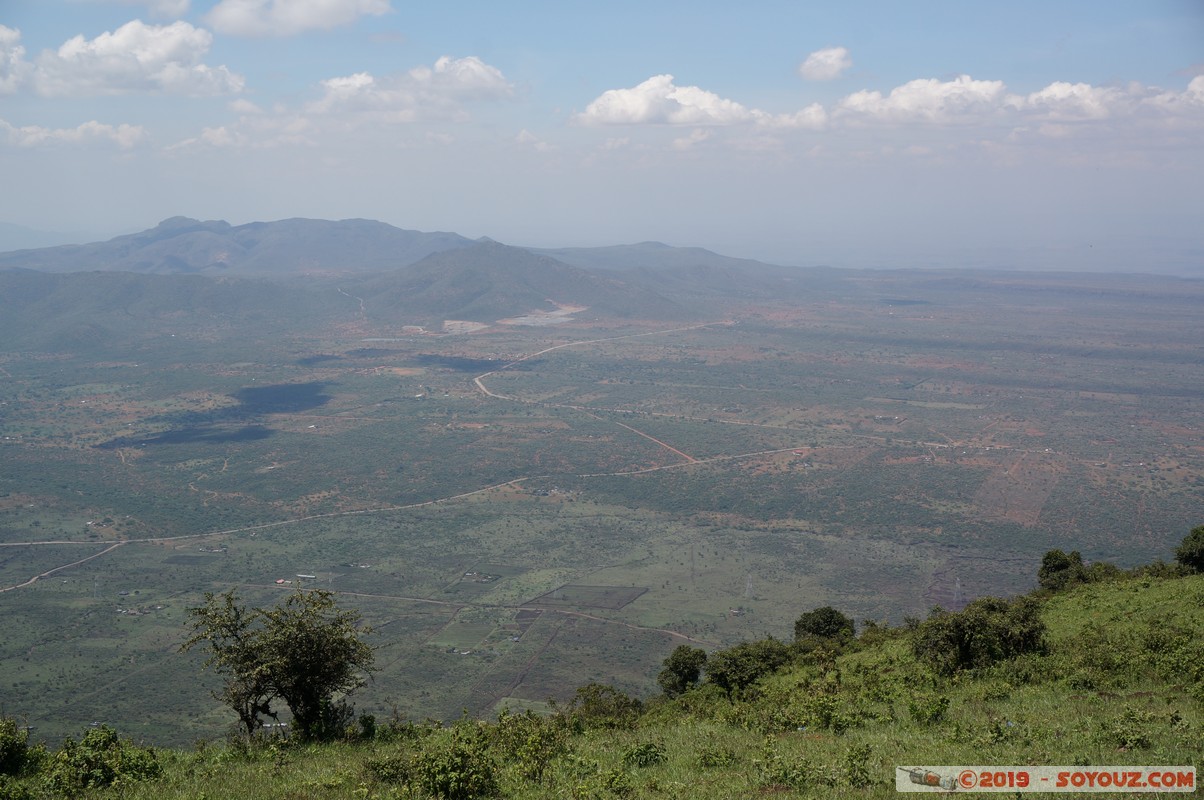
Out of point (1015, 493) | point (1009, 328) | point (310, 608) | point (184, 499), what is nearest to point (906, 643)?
point (310, 608)

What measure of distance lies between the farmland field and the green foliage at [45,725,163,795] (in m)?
10.1

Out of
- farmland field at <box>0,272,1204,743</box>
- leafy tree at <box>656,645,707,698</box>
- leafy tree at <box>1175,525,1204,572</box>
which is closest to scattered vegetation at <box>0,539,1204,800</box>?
leafy tree at <box>656,645,707,698</box>

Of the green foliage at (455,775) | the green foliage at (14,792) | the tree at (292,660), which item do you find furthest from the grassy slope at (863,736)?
the green foliage at (14,792)

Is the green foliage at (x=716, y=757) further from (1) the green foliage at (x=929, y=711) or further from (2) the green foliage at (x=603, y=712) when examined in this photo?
(2) the green foliage at (x=603, y=712)

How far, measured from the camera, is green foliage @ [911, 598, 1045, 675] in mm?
21062

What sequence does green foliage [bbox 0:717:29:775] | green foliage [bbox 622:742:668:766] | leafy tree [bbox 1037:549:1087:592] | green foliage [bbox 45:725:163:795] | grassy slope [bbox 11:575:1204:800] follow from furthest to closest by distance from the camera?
1. leafy tree [bbox 1037:549:1087:592]
2. green foliage [bbox 0:717:29:775]
3. green foliage [bbox 622:742:668:766]
4. green foliage [bbox 45:725:163:795]
5. grassy slope [bbox 11:575:1204:800]

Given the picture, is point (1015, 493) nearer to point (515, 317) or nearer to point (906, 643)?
point (906, 643)

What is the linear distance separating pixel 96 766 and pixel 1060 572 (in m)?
29.3

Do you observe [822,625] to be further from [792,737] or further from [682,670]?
[792,737]

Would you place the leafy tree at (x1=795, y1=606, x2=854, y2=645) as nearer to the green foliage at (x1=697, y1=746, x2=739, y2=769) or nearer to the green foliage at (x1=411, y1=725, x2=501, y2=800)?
the green foliage at (x1=697, y1=746, x2=739, y2=769)

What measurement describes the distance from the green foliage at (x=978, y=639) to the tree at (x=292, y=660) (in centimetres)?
1297

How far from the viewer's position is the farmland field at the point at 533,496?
143 feet

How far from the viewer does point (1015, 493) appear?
69500 mm

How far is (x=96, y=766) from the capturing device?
14.2 m
